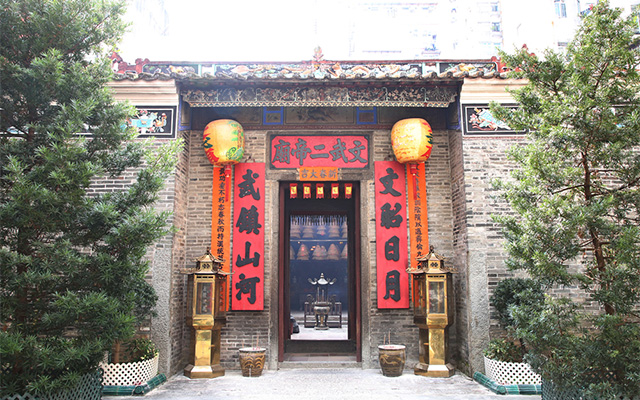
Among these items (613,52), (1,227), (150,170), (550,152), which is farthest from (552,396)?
(1,227)

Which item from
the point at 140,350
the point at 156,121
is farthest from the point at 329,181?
the point at 140,350

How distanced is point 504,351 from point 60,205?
4993 millimetres

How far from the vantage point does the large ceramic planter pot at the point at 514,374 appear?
210 inches

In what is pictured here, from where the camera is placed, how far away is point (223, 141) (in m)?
6.59

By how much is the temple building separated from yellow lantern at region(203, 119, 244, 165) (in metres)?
0.03

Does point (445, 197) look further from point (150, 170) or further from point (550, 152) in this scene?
point (150, 170)

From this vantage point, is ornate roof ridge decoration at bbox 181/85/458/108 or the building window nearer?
ornate roof ridge decoration at bbox 181/85/458/108

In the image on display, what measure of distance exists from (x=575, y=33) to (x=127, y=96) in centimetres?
552

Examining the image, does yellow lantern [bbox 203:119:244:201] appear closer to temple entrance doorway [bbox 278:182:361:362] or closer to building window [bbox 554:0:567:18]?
temple entrance doorway [bbox 278:182:361:362]

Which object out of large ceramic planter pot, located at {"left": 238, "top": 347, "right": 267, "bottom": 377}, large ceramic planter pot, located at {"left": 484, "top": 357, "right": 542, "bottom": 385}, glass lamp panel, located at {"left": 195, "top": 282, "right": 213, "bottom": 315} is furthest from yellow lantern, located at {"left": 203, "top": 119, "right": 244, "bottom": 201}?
large ceramic planter pot, located at {"left": 484, "top": 357, "right": 542, "bottom": 385}

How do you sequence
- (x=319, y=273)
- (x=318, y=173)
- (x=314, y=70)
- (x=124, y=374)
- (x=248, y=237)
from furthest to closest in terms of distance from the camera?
(x=319, y=273)
(x=318, y=173)
(x=248, y=237)
(x=314, y=70)
(x=124, y=374)

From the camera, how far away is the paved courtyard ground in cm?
511

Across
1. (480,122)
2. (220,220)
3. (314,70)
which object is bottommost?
(220,220)

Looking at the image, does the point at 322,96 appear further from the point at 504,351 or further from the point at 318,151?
the point at 504,351
